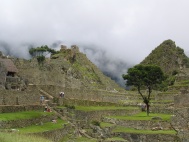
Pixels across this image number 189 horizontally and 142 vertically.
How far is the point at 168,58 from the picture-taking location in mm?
96562

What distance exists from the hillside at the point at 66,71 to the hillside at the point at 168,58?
58.5 ft

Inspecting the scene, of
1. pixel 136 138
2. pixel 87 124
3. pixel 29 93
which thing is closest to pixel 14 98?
pixel 29 93

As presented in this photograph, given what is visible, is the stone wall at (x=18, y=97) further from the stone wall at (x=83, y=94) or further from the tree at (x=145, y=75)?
the tree at (x=145, y=75)

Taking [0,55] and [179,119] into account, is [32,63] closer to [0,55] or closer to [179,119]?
[0,55]

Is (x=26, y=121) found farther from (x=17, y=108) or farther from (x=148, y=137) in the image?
(x=148, y=137)

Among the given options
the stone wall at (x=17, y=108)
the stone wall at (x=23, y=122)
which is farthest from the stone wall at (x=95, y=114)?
the stone wall at (x=23, y=122)

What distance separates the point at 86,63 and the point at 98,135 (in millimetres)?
46243

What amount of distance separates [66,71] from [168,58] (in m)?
34.8

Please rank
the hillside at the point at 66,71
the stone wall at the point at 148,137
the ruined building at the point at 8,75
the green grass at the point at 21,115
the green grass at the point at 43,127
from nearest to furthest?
1. the green grass at the point at 43,127
2. the green grass at the point at 21,115
3. the stone wall at the point at 148,137
4. the ruined building at the point at 8,75
5. the hillside at the point at 66,71

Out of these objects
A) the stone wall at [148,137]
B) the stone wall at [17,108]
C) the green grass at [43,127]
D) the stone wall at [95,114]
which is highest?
the stone wall at [17,108]

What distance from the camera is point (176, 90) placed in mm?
60812

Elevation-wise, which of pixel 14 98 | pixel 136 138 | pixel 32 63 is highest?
pixel 32 63

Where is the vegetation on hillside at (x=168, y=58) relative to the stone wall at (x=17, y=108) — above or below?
above

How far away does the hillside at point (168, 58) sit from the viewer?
3745 inches
